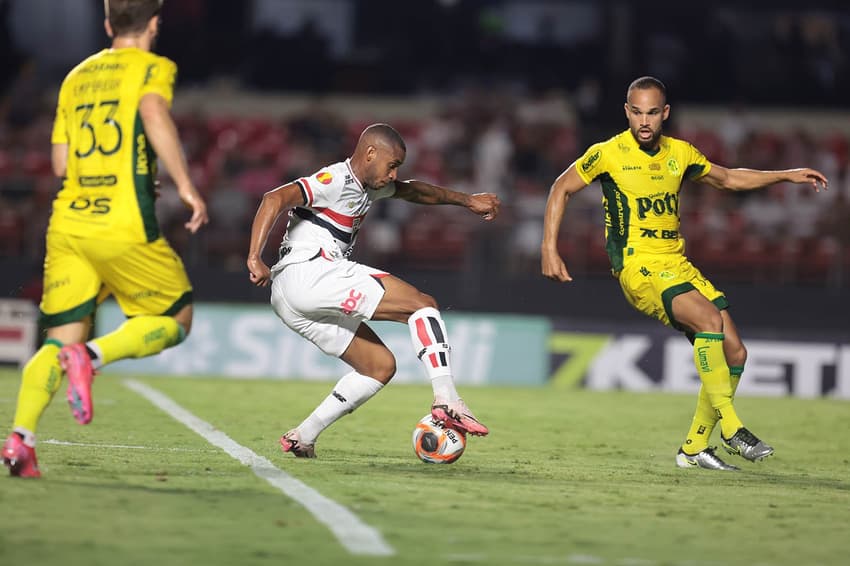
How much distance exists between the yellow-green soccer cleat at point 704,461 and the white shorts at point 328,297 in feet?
6.73

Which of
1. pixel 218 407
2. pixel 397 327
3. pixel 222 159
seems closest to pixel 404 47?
pixel 222 159

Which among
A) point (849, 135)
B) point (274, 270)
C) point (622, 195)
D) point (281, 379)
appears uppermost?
point (849, 135)

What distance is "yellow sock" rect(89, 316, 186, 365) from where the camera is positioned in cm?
602

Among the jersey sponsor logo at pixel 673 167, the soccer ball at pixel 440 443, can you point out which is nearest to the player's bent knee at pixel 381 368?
the soccer ball at pixel 440 443

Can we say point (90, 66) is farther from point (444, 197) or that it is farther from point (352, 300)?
point (444, 197)

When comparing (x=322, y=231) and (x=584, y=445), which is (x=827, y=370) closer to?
(x=584, y=445)

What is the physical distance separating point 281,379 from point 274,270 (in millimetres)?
7382

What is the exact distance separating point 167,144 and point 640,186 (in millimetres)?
3282

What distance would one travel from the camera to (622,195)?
8273 mm

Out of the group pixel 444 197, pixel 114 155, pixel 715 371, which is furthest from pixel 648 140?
pixel 114 155

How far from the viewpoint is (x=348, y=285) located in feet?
24.1

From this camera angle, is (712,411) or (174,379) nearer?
(712,411)

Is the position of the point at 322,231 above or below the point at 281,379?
above

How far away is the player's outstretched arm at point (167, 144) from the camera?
19.2 feet
